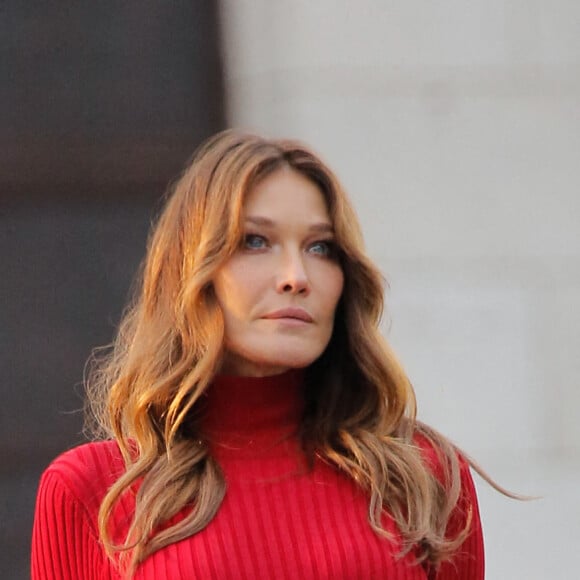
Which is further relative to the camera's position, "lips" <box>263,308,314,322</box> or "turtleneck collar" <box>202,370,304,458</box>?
"turtleneck collar" <box>202,370,304,458</box>

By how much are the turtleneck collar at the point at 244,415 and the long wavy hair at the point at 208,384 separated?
3 cm

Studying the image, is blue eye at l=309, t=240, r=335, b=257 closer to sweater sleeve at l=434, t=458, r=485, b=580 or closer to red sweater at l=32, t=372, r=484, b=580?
red sweater at l=32, t=372, r=484, b=580

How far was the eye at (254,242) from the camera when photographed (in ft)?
7.47

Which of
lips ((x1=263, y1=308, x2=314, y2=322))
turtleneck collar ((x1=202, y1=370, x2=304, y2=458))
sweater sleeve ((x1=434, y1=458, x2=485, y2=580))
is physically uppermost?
lips ((x1=263, y1=308, x2=314, y2=322))

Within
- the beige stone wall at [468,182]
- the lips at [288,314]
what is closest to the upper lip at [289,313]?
the lips at [288,314]

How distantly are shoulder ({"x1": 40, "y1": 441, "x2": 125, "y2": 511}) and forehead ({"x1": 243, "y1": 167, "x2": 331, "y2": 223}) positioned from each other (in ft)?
1.64

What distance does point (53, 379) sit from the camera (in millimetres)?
3461

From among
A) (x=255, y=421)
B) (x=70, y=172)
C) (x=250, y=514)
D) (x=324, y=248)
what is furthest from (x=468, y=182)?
(x=250, y=514)

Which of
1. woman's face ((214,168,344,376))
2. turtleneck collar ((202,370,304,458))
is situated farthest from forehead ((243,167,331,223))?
turtleneck collar ((202,370,304,458))

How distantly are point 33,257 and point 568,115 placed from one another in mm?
1466

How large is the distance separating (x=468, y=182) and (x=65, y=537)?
5.37 ft

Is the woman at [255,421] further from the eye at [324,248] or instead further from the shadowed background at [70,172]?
the shadowed background at [70,172]

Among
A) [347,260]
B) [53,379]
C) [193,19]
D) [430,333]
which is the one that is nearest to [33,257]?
[53,379]

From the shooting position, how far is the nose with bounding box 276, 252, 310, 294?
2232 mm
